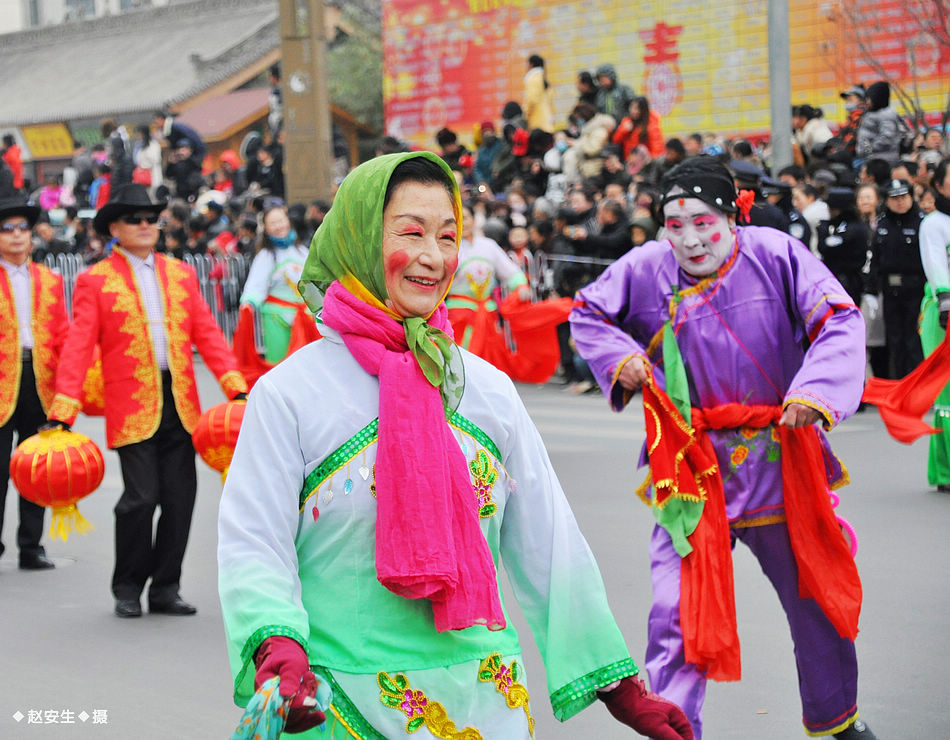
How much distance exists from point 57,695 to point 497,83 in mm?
23655

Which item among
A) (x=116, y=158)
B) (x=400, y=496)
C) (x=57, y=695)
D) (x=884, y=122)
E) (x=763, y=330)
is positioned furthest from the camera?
(x=116, y=158)

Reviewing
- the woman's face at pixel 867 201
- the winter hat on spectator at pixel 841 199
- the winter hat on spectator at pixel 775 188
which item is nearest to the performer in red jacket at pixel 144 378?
the winter hat on spectator at pixel 775 188

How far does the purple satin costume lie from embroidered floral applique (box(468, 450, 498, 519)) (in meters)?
1.90

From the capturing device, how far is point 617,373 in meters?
4.62

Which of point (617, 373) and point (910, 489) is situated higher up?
point (617, 373)

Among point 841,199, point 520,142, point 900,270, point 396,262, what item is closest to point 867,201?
point 841,199

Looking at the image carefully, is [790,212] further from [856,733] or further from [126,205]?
Result: [856,733]

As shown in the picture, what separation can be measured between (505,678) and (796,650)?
2136 millimetres

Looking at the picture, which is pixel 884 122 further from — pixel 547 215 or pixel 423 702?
pixel 423 702

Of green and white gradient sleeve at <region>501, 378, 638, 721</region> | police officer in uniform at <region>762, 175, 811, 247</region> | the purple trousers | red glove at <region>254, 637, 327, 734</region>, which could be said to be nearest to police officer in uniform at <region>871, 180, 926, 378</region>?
police officer in uniform at <region>762, 175, 811, 247</region>

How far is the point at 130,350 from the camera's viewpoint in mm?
6598

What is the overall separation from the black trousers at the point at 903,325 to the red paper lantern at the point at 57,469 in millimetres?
7231

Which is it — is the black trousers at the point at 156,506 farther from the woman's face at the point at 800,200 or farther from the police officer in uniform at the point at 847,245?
the woman's face at the point at 800,200

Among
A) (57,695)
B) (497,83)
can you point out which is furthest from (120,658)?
(497,83)
